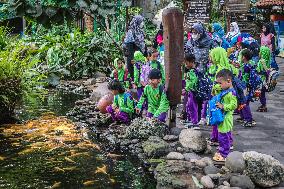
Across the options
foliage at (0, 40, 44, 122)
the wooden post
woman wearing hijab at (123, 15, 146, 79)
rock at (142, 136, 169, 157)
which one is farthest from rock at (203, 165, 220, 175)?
woman wearing hijab at (123, 15, 146, 79)

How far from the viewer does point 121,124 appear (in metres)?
9.33

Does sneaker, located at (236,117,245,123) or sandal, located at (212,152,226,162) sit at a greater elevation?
sneaker, located at (236,117,245,123)

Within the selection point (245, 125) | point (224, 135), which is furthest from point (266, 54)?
point (224, 135)

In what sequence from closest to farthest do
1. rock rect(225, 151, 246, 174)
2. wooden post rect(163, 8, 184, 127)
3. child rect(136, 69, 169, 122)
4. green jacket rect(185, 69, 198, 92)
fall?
rock rect(225, 151, 246, 174), wooden post rect(163, 8, 184, 127), child rect(136, 69, 169, 122), green jacket rect(185, 69, 198, 92)

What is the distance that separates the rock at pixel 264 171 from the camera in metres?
5.46

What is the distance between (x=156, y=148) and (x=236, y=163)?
154 cm

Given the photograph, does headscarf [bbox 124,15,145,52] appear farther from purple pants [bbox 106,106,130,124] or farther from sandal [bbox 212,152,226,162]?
sandal [bbox 212,152,226,162]

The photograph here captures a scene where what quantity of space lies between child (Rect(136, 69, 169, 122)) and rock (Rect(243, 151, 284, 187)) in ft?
9.09

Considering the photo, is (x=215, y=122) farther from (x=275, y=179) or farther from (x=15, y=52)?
(x=15, y=52)

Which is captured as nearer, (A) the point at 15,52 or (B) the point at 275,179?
(B) the point at 275,179

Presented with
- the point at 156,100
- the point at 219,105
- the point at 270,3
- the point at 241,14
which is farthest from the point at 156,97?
the point at 241,14

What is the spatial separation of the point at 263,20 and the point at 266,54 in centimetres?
1567

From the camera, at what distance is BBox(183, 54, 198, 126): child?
833cm

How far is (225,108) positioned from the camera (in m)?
6.22
